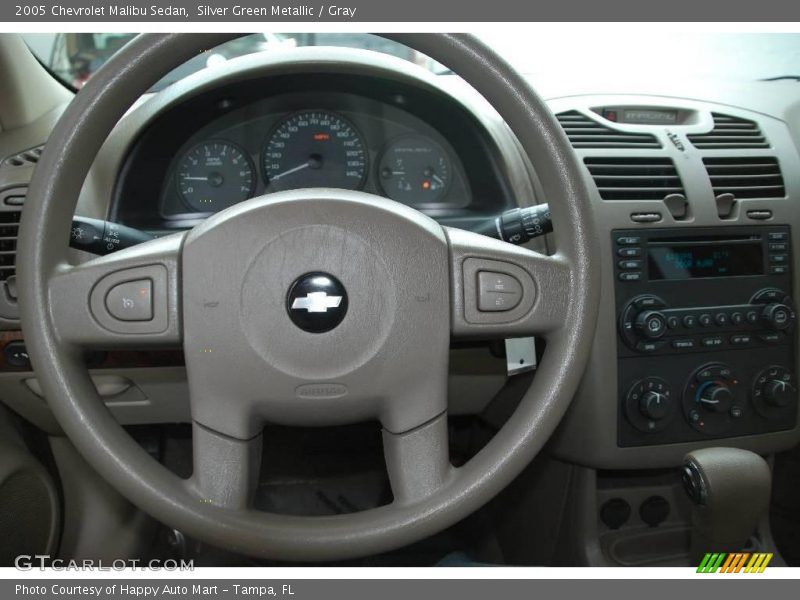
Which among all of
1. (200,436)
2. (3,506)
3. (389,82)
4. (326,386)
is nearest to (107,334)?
(200,436)

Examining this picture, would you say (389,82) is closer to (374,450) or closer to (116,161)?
(116,161)

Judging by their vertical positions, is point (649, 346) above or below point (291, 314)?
below

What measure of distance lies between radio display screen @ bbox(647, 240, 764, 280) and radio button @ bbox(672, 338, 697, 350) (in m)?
0.12

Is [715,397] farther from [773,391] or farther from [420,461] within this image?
[420,461]

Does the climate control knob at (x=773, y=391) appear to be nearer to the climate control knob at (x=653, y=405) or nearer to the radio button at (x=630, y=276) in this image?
the climate control knob at (x=653, y=405)

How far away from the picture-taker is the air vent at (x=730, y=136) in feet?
4.95

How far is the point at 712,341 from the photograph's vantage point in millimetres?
1401

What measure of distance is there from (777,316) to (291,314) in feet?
3.21

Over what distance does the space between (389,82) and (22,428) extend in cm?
103

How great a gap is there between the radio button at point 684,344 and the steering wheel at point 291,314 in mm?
484

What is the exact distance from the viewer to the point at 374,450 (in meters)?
1.81

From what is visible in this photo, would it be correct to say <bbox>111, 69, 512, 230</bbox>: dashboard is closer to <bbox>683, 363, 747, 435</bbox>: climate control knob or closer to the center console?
the center console

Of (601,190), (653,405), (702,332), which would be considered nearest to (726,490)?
(653,405)
